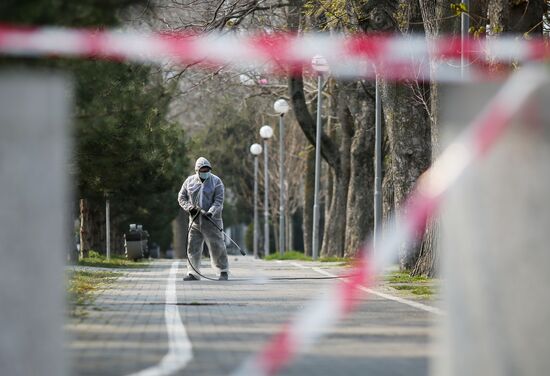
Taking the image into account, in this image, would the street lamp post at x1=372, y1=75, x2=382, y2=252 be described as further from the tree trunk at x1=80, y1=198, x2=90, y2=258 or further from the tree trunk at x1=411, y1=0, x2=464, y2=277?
the tree trunk at x1=80, y1=198, x2=90, y2=258

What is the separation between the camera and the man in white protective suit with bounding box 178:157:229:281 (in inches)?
939

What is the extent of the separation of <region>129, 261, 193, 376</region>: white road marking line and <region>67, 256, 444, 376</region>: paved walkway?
0.02 m

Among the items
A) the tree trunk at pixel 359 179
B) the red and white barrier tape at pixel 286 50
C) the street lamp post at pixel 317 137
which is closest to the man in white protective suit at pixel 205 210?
the red and white barrier tape at pixel 286 50

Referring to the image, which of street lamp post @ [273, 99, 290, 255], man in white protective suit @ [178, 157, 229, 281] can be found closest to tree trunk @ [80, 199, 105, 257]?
street lamp post @ [273, 99, 290, 255]

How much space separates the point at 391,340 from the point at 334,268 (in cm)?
1648

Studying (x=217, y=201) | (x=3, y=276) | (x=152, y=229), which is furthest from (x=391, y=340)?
(x=152, y=229)

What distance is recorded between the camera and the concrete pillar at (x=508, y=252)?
7902mm

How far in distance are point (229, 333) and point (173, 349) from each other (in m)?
1.54

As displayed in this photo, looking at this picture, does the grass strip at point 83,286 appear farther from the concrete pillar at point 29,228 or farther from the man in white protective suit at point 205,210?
the concrete pillar at point 29,228

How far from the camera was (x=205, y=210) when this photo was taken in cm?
2403

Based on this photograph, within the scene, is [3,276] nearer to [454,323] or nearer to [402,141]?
[454,323]

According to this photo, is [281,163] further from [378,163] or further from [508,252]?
[508,252]

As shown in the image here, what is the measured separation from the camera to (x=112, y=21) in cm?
1320

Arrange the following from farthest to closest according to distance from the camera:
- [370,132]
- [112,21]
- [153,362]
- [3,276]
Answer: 1. [370,132]
2. [112,21]
3. [153,362]
4. [3,276]
